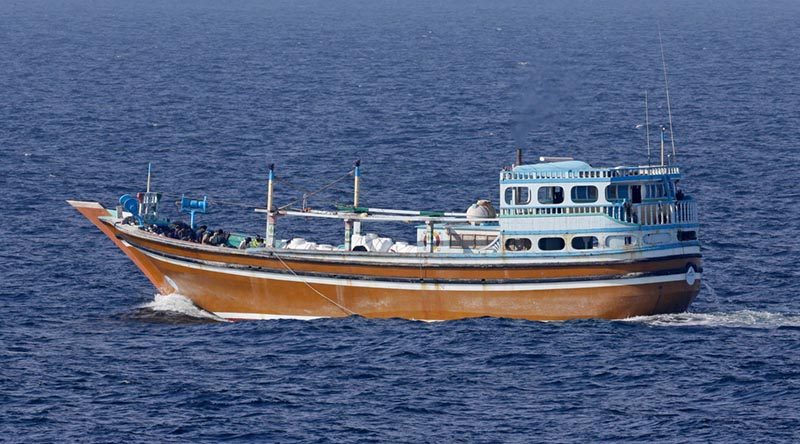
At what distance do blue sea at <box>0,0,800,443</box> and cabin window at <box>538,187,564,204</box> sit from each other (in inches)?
237

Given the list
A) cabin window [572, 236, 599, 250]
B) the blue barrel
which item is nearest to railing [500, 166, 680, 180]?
cabin window [572, 236, 599, 250]

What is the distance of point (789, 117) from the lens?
445 ft

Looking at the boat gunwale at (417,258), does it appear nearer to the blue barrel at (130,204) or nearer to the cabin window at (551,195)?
the cabin window at (551,195)

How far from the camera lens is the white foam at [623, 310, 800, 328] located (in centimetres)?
7138

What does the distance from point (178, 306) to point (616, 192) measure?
22.0m

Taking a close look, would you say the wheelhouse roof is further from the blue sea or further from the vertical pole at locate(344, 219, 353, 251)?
the vertical pole at locate(344, 219, 353, 251)

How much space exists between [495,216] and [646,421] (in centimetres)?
1791

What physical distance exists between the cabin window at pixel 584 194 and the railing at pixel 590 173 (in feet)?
1.63

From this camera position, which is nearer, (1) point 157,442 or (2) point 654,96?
(1) point 157,442

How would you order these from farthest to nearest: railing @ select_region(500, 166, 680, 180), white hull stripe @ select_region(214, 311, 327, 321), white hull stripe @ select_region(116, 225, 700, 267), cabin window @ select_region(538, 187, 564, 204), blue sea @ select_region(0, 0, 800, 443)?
white hull stripe @ select_region(214, 311, 327, 321) → cabin window @ select_region(538, 187, 564, 204) → railing @ select_region(500, 166, 680, 180) → white hull stripe @ select_region(116, 225, 700, 267) → blue sea @ select_region(0, 0, 800, 443)

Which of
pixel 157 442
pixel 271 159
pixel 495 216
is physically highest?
pixel 271 159

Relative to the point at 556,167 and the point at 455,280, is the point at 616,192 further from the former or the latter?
the point at 455,280

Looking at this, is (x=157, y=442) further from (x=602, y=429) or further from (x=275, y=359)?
(x=602, y=429)

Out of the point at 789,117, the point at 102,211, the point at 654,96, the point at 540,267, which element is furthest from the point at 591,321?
the point at 654,96
